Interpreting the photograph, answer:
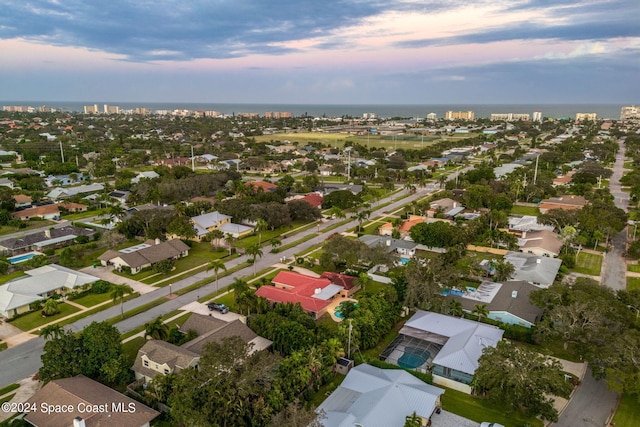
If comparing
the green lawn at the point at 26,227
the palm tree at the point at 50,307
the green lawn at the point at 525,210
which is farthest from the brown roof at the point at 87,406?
the green lawn at the point at 525,210

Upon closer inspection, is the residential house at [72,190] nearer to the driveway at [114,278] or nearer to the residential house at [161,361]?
the driveway at [114,278]

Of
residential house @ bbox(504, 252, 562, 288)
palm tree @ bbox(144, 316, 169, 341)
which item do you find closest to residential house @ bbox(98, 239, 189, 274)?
palm tree @ bbox(144, 316, 169, 341)

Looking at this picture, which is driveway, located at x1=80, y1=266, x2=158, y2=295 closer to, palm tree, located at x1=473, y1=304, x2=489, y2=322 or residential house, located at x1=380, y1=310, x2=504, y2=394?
residential house, located at x1=380, y1=310, x2=504, y2=394

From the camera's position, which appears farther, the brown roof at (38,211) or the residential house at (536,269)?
the brown roof at (38,211)

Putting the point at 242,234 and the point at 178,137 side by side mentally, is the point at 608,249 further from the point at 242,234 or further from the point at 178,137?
the point at 178,137

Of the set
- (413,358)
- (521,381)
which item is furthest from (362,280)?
(521,381)

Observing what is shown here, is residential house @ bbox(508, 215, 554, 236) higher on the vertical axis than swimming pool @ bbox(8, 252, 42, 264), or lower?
higher
